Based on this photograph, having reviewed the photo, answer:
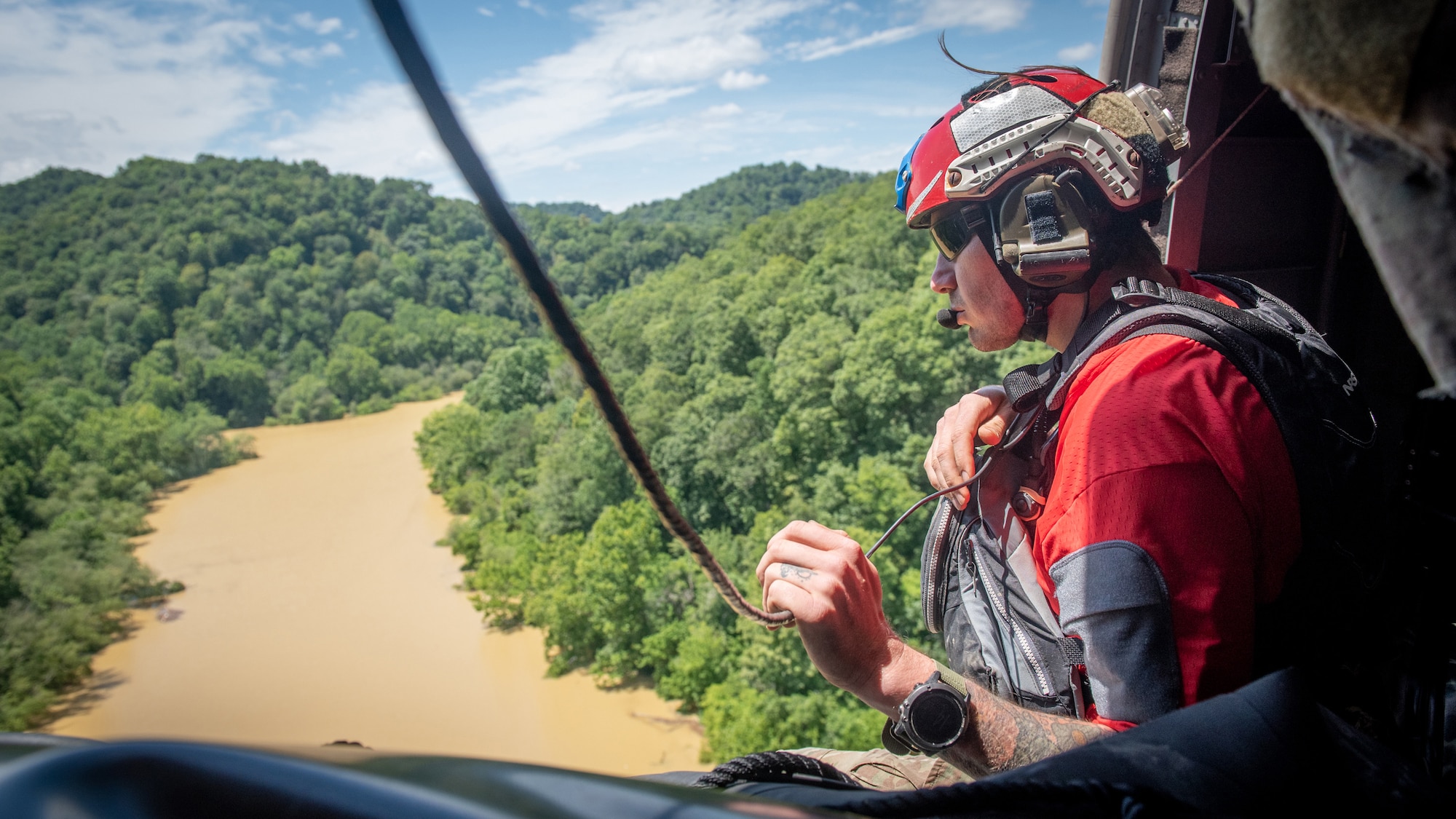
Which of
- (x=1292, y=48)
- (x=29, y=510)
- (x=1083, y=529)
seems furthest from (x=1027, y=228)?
(x=29, y=510)

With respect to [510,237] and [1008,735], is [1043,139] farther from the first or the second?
[510,237]

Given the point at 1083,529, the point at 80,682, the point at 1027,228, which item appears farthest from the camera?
the point at 80,682

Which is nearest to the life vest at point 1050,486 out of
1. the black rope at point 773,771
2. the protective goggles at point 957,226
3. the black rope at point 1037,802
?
the protective goggles at point 957,226

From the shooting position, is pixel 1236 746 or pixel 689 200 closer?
pixel 1236 746

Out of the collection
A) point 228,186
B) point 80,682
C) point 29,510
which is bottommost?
point 80,682

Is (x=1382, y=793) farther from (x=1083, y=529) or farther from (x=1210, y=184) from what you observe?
(x=1210, y=184)

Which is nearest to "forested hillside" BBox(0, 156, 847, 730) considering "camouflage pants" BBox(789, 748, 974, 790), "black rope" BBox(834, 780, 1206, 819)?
"camouflage pants" BBox(789, 748, 974, 790)
